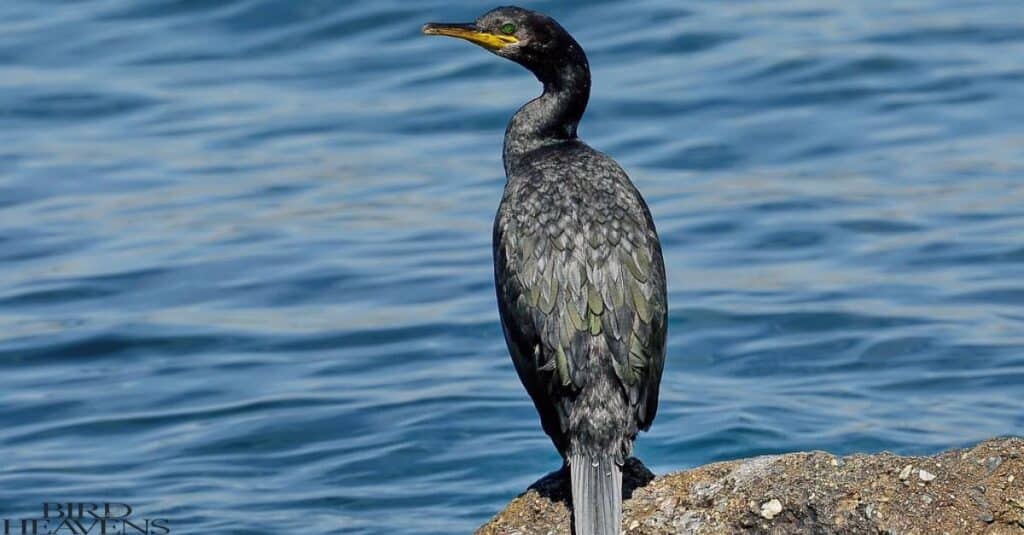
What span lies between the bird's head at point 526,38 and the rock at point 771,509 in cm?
244

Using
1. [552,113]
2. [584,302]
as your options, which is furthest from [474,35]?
[584,302]

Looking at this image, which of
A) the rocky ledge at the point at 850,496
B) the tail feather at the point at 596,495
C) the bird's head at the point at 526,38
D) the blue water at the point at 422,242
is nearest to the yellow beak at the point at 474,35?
the bird's head at the point at 526,38

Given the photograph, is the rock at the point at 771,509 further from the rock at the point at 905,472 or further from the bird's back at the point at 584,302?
the bird's back at the point at 584,302

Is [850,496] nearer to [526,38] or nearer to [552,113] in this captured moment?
[552,113]

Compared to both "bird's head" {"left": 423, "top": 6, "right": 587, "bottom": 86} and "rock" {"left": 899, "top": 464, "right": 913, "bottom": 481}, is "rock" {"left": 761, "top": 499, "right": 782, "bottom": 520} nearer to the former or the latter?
"rock" {"left": 899, "top": 464, "right": 913, "bottom": 481}

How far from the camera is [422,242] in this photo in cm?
1266

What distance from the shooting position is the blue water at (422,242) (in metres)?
9.94

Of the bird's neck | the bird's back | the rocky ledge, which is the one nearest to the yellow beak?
the bird's neck

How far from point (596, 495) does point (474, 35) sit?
2.43 metres

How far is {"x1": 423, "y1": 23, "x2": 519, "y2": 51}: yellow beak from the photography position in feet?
24.3

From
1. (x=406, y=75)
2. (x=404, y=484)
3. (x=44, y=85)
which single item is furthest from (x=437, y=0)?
(x=404, y=484)

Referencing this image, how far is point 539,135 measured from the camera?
7148 millimetres

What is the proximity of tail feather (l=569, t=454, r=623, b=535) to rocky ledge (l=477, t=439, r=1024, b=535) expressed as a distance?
0.10 meters

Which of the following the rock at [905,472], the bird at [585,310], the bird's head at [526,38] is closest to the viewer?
the rock at [905,472]
